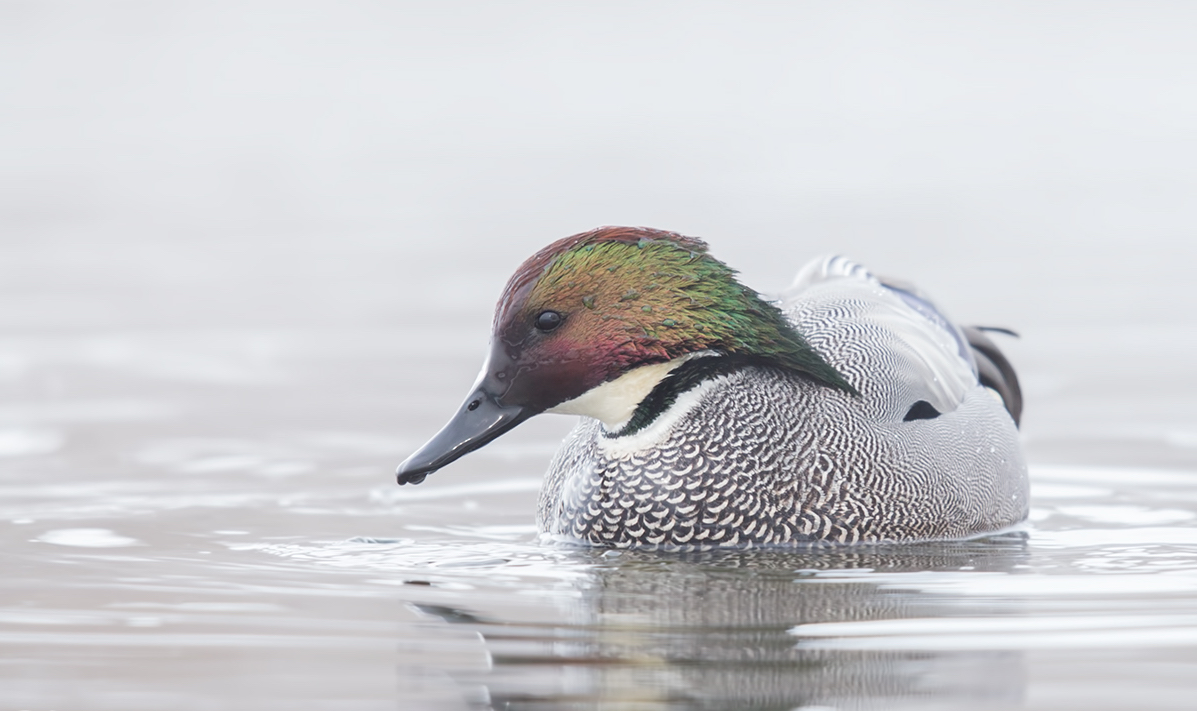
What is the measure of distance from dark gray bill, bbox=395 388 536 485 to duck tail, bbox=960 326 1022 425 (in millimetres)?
2789

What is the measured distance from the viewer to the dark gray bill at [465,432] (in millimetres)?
7195

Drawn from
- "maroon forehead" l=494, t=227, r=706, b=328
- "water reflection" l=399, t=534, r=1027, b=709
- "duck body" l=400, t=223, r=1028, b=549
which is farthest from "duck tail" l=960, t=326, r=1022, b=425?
"maroon forehead" l=494, t=227, r=706, b=328

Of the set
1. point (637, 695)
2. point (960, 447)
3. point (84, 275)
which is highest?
point (84, 275)

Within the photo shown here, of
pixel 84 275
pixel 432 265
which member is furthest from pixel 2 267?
pixel 432 265

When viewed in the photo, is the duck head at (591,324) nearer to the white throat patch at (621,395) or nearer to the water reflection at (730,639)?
the white throat patch at (621,395)

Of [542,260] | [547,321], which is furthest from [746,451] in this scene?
[542,260]

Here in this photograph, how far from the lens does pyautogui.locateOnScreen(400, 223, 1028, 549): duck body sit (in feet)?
24.3

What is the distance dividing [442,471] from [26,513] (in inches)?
81.7

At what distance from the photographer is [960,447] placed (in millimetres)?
7953

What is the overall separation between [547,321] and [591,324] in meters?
0.15

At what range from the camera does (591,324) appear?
7.20m

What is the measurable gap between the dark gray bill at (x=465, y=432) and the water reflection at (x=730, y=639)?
59cm

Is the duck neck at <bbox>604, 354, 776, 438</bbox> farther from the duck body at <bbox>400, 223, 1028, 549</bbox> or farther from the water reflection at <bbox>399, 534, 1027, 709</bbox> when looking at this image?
the water reflection at <bbox>399, 534, 1027, 709</bbox>

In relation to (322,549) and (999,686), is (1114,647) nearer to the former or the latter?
(999,686)
